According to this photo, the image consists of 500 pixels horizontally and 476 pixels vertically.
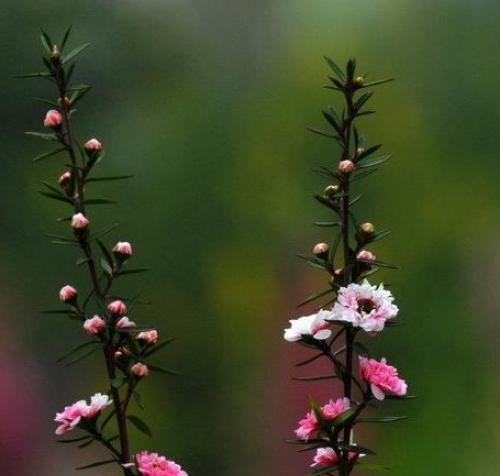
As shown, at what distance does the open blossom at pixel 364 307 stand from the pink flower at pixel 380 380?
0.11 ft

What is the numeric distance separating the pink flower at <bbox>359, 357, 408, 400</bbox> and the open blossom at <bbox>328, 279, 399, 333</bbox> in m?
0.03

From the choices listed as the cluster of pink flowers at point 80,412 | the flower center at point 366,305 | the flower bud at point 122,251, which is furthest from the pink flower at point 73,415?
the flower center at point 366,305

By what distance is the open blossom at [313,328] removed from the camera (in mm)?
679

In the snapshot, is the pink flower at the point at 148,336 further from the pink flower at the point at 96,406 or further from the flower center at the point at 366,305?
the flower center at the point at 366,305

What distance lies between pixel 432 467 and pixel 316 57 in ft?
2.04

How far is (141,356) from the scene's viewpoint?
2.33 feet

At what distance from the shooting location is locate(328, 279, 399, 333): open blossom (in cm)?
66

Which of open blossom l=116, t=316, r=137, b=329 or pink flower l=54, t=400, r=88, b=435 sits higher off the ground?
open blossom l=116, t=316, r=137, b=329

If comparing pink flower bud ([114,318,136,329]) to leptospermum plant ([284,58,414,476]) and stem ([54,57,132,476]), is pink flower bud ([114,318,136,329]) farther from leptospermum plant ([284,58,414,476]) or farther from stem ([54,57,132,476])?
leptospermum plant ([284,58,414,476])

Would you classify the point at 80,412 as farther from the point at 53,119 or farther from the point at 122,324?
the point at 53,119

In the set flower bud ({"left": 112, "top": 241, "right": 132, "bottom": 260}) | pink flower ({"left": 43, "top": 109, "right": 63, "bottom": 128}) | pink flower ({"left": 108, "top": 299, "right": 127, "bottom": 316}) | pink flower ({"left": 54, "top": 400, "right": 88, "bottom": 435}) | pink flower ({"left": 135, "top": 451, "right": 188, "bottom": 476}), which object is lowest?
pink flower ({"left": 135, "top": 451, "right": 188, "bottom": 476})

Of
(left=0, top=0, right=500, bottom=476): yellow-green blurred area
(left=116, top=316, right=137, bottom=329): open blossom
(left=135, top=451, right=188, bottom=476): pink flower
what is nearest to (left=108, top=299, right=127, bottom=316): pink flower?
(left=116, top=316, right=137, bottom=329): open blossom

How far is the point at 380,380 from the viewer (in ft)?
2.21

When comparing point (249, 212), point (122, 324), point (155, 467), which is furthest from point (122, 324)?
point (249, 212)
